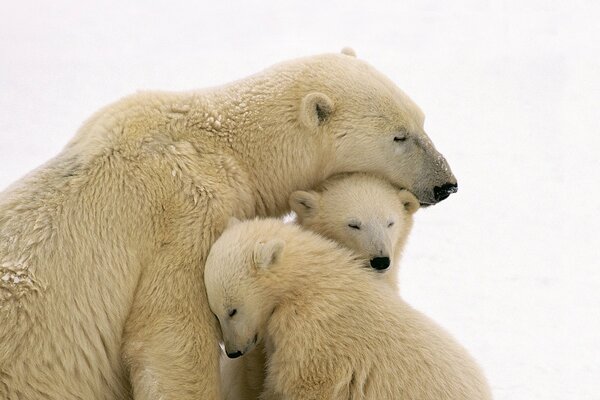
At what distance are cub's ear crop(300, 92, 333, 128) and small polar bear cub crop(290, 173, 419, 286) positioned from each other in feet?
1.02

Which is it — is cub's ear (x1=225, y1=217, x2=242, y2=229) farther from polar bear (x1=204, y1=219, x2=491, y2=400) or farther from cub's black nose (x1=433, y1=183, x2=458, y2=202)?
cub's black nose (x1=433, y1=183, x2=458, y2=202)

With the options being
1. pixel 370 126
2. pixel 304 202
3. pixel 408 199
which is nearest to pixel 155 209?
pixel 304 202

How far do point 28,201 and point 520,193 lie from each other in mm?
5827

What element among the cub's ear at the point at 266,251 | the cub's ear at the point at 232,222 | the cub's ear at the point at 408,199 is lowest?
the cub's ear at the point at 408,199

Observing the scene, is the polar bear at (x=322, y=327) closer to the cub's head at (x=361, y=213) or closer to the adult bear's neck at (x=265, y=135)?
the cub's head at (x=361, y=213)

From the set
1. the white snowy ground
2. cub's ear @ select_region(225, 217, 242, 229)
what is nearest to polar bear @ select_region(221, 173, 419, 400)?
cub's ear @ select_region(225, 217, 242, 229)

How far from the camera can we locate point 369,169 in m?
4.02

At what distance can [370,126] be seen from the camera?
3.93 meters

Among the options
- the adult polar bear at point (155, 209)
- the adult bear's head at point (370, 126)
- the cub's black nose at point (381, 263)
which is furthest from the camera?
the adult bear's head at point (370, 126)

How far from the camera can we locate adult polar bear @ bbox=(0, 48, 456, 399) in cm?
343

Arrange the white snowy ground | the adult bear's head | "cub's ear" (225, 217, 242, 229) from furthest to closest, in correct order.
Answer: the white snowy ground
the adult bear's head
"cub's ear" (225, 217, 242, 229)

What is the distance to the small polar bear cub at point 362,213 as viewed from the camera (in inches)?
152

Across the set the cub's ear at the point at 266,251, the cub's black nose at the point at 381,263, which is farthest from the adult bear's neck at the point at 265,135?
the cub's black nose at the point at 381,263

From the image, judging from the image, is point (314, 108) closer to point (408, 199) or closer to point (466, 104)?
point (408, 199)
